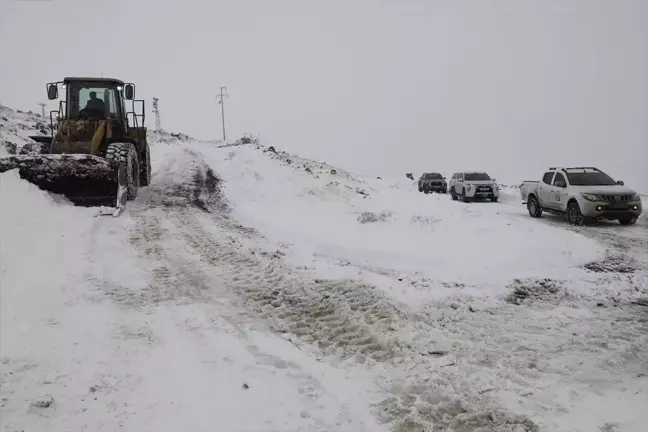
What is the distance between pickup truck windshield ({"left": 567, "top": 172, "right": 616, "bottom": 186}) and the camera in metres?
13.5

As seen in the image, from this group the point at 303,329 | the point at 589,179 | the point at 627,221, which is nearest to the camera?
the point at 303,329

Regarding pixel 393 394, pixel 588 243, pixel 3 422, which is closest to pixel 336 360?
pixel 393 394

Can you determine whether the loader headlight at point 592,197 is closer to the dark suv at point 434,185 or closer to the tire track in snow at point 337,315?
the tire track in snow at point 337,315

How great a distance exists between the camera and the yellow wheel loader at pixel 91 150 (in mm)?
9531

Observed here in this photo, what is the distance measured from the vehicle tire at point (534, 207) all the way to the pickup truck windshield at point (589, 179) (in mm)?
1597

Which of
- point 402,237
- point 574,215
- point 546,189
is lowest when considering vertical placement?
point 402,237

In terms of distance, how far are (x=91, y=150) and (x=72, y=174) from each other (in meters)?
1.58

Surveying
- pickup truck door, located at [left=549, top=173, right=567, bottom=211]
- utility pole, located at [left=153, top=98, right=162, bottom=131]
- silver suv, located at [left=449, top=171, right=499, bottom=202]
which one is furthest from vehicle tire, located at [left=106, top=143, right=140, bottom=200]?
utility pole, located at [left=153, top=98, right=162, bottom=131]

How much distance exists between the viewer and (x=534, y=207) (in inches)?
604

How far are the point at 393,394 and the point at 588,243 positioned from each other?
8282 millimetres

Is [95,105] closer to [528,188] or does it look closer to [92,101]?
[92,101]

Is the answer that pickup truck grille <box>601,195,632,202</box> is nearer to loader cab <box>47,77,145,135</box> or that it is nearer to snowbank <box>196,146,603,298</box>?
snowbank <box>196,146,603,298</box>

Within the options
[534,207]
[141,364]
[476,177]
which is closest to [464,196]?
[476,177]

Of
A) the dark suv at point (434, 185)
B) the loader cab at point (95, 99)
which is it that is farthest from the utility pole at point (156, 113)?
the loader cab at point (95, 99)
